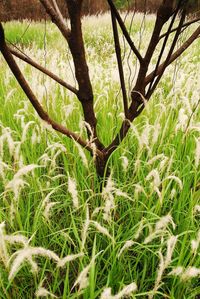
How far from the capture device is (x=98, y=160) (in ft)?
5.79

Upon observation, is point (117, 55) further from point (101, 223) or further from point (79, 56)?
point (101, 223)

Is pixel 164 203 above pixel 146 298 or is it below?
above

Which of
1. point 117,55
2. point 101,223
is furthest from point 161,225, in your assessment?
point 117,55

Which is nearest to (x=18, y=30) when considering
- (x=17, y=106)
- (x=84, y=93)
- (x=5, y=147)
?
(x=17, y=106)

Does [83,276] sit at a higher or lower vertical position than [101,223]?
higher

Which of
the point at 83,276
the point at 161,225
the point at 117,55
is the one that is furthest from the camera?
the point at 117,55

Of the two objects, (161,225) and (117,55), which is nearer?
(161,225)

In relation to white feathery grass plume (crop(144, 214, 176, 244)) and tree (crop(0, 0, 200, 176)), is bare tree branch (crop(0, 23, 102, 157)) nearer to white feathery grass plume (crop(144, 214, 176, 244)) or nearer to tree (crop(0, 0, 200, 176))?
tree (crop(0, 0, 200, 176))

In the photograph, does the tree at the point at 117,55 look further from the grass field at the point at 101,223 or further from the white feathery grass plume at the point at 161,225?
the white feathery grass plume at the point at 161,225

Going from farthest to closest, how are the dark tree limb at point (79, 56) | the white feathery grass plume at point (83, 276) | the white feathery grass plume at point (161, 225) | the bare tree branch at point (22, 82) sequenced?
the dark tree limb at point (79, 56) < the bare tree branch at point (22, 82) < the white feathery grass plume at point (161, 225) < the white feathery grass plume at point (83, 276)

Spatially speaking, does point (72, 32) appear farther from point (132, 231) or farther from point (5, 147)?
point (5, 147)

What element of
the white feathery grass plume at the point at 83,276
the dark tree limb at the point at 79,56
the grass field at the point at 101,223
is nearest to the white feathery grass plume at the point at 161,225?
the grass field at the point at 101,223

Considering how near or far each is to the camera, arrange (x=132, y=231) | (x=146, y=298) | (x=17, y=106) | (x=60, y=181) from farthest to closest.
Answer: (x=17, y=106), (x=60, y=181), (x=132, y=231), (x=146, y=298)

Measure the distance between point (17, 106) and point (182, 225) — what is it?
1.66 m
